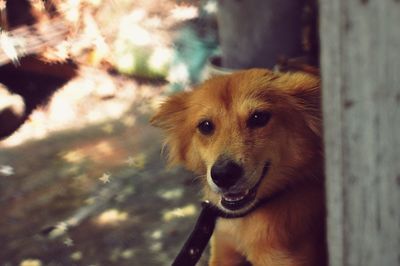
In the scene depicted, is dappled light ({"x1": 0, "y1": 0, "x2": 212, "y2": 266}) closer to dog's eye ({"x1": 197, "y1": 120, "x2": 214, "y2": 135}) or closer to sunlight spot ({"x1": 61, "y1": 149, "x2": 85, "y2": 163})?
sunlight spot ({"x1": 61, "y1": 149, "x2": 85, "y2": 163})

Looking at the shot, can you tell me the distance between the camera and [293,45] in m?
4.21

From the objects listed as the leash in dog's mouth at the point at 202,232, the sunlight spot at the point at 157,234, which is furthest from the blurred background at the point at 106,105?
the leash in dog's mouth at the point at 202,232

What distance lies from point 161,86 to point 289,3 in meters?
1.93

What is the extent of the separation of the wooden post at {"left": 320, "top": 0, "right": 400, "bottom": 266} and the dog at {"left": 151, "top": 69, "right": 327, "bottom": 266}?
0.73 meters

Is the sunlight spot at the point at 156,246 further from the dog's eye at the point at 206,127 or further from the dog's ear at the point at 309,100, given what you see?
the dog's ear at the point at 309,100

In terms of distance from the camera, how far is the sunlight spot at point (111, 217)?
3.44 metres

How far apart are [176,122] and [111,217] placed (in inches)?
53.5

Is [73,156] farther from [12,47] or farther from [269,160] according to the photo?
[269,160]

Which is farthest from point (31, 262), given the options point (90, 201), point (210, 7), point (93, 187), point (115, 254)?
point (210, 7)

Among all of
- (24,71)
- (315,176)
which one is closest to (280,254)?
(315,176)

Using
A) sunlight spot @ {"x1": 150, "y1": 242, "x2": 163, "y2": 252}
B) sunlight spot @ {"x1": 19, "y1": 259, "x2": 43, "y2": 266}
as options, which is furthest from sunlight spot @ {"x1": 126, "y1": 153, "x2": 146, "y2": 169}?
sunlight spot @ {"x1": 19, "y1": 259, "x2": 43, "y2": 266}

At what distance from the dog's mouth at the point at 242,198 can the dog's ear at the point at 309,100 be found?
0.87 feet

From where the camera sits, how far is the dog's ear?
2.10m

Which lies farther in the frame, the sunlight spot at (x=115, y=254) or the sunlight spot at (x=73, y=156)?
the sunlight spot at (x=73, y=156)
